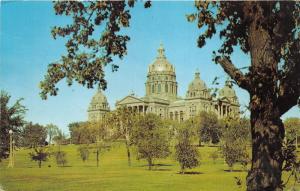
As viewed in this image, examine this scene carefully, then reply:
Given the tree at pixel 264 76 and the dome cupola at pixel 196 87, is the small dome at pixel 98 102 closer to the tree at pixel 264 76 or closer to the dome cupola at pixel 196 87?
the dome cupola at pixel 196 87

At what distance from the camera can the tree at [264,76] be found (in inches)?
323

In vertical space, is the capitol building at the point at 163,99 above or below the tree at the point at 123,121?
above

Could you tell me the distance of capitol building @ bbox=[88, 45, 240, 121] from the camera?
123312 millimetres

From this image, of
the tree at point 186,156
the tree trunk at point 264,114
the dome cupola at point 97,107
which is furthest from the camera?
the dome cupola at point 97,107

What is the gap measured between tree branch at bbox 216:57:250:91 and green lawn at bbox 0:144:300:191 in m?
2.43

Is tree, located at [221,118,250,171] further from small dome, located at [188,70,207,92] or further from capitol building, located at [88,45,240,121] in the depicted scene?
small dome, located at [188,70,207,92]

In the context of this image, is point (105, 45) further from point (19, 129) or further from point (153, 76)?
point (153, 76)

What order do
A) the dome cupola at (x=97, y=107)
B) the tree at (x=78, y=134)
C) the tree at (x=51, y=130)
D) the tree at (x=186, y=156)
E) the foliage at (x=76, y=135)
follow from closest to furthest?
the tree at (x=186, y=156), the tree at (x=51, y=130), the tree at (x=78, y=134), the foliage at (x=76, y=135), the dome cupola at (x=97, y=107)

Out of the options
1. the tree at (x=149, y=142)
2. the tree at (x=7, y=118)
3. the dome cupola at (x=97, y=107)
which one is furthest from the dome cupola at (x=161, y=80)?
the tree at (x=7, y=118)

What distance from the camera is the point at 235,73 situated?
28.0 feet

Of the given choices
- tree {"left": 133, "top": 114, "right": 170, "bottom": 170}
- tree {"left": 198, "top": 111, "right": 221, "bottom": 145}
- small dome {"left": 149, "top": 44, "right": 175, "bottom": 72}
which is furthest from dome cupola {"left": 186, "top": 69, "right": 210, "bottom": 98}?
tree {"left": 133, "top": 114, "right": 170, "bottom": 170}

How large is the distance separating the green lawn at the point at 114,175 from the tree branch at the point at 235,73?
2.43m

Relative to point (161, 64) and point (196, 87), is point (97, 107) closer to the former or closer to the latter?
point (161, 64)

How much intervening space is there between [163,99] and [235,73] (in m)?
121
